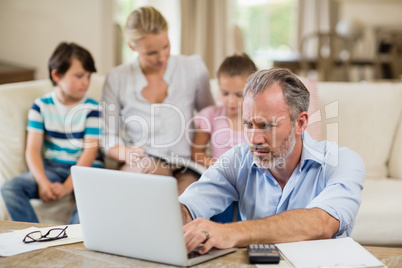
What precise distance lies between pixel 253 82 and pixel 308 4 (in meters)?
7.32

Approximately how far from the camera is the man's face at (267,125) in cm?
145

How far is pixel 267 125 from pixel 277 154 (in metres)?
0.09

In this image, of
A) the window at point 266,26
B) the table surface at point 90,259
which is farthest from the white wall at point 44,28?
the window at point 266,26

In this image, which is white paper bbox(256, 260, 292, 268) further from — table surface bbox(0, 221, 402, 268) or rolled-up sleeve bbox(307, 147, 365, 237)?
rolled-up sleeve bbox(307, 147, 365, 237)

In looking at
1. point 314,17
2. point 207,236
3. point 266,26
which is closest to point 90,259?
point 207,236

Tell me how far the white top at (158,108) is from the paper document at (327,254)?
1258 mm

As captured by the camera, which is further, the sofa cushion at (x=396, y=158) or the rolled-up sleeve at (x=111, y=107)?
the sofa cushion at (x=396, y=158)

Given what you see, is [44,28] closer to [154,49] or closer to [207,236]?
[154,49]

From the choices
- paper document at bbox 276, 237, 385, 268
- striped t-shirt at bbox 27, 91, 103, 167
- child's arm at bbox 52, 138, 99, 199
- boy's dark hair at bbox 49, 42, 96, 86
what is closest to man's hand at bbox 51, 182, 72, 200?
child's arm at bbox 52, 138, 99, 199

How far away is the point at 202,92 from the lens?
2600mm

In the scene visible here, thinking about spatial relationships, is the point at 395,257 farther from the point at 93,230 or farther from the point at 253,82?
the point at 93,230

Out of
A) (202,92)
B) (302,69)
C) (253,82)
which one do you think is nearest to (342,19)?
(302,69)

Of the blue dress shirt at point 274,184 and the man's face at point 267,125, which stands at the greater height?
the man's face at point 267,125

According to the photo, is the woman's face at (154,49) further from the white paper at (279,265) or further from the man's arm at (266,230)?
the white paper at (279,265)
